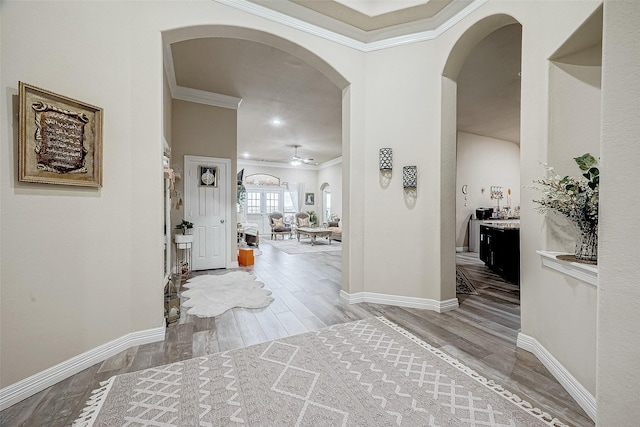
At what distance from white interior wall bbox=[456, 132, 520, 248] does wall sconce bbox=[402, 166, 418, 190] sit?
5.09 metres

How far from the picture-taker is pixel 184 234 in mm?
4672

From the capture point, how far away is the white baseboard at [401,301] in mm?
3068

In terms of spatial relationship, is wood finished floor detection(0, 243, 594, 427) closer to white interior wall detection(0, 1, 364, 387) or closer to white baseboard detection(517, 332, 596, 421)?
white baseboard detection(517, 332, 596, 421)

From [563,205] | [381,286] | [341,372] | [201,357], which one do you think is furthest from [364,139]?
[201,357]

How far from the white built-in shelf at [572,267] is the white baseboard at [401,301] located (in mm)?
1243

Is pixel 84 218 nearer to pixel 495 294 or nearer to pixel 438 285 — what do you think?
pixel 438 285

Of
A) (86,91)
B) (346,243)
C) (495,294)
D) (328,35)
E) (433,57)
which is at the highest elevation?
(328,35)

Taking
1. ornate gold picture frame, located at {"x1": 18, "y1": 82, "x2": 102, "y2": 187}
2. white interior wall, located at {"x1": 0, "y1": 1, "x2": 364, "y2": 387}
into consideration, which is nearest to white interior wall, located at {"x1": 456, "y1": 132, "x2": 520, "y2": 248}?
white interior wall, located at {"x1": 0, "y1": 1, "x2": 364, "y2": 387}

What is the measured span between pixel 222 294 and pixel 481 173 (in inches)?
300

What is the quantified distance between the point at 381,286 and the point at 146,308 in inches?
96.4

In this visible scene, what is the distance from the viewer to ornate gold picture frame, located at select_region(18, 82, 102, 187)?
1.66 metres

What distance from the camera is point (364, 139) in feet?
11.1

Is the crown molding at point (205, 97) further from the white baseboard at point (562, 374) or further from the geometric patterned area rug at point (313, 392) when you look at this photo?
the white baseboard at point (562, 374)

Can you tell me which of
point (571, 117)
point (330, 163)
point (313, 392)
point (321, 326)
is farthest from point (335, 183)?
point (313, 392)
